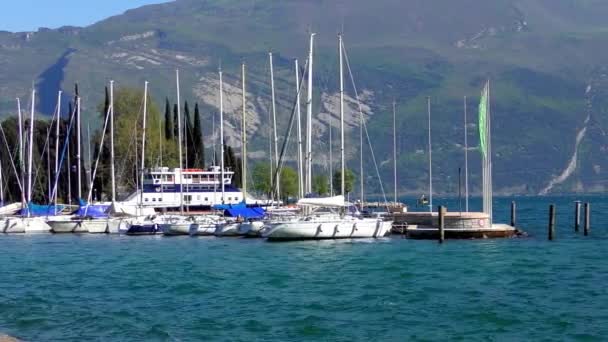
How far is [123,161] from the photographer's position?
12138 cm

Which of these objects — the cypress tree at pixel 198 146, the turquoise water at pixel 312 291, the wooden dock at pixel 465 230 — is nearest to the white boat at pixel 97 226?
the turquoise water at pixel 312 291

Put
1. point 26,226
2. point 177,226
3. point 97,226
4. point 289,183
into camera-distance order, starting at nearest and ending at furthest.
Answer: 1. point 177,226
2. point 97,226
3. point 26,226
4. point 289,183

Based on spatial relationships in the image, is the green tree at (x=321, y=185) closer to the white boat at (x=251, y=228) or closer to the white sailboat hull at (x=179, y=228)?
the white sailboat hull at (x=179, y=228)

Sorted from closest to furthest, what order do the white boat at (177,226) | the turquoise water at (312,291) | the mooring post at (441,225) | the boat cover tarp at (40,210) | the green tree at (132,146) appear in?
the turquoise water at (312,291) < the mooring post at (441,225) < the white boat at (177,226) < the boat cover tarp at (40,210) < the green tree at (132,146)

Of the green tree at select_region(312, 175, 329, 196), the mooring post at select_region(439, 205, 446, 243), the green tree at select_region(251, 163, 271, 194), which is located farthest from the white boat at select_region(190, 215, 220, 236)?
the green tree at select_region(251, 163, 271, 194)

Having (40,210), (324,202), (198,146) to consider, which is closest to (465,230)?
(324,202)

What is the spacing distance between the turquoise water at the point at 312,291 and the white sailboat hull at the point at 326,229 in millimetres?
715

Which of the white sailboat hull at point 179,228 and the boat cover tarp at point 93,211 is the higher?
the boat cover tarp at point 93,211

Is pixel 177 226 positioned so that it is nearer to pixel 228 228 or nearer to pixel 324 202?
pixel 228 228

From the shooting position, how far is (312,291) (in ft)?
155

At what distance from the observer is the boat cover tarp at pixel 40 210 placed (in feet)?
321

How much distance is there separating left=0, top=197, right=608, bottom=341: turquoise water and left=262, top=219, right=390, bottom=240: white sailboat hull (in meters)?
0.71

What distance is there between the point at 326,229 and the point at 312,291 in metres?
23.1

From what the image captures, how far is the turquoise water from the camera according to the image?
121 ft
